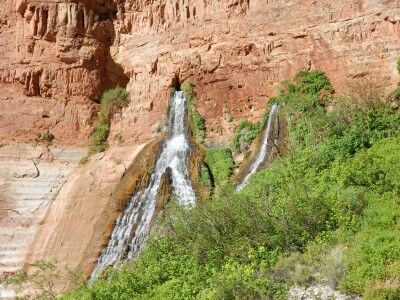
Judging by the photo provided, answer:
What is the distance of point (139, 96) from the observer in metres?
25.7

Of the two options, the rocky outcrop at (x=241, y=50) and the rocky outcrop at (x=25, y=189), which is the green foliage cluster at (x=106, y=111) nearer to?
the rocky outcrop at (x=241, y=50)

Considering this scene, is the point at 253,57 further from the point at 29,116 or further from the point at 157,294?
the point at 157,294

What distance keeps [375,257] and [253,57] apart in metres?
14.3

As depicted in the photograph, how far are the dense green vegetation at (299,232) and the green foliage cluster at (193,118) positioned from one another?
626 centimetres

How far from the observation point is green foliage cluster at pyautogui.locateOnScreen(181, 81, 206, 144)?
22703mm

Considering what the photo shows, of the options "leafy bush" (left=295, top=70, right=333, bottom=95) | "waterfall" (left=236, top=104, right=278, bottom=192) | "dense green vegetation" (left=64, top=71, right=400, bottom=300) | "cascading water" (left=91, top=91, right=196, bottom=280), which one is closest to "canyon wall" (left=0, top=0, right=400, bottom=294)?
"leafy bush" (left=295, top=70, right=333, bottom=95)

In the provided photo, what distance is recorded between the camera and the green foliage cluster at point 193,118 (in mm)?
22703

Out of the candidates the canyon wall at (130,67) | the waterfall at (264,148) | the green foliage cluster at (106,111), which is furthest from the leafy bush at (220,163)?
the green foliage cluster at (106,111)

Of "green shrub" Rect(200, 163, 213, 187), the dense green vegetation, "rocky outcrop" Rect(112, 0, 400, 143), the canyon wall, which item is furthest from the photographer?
the canyon wall

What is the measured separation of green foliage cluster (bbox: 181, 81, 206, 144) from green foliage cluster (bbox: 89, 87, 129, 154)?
3.26 meters

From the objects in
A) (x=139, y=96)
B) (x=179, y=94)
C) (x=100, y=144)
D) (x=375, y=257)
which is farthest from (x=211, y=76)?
(x=375, y=257)

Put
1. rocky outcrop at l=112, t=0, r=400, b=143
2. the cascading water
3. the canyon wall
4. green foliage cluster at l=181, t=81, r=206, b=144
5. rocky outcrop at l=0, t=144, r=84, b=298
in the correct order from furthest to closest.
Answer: green foliage cluster at l=181, t=81, r=206, b=144 < rocky outcrop at l=0, t=144, r=84, b=298 < the canyon wall < rocky outcrop at l=112, t=0, r=400, b=143 < the cascading water

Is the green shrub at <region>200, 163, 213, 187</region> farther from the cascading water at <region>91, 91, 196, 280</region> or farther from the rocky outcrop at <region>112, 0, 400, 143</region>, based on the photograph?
the rocky outcrop at <region>112, 0, 400, 143</region>

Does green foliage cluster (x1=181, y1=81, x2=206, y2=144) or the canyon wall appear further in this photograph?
green foliage cluster (x1=181, y1=81, x2=206, y2=144)
